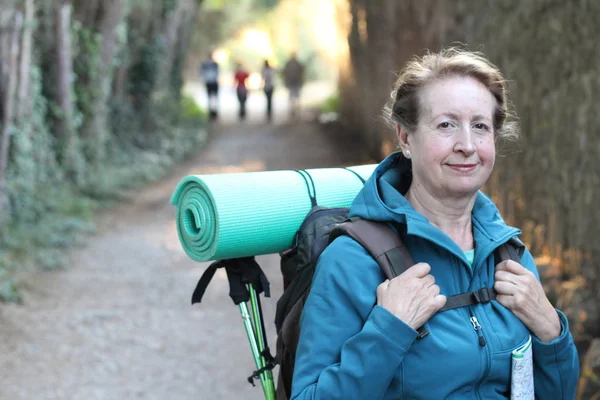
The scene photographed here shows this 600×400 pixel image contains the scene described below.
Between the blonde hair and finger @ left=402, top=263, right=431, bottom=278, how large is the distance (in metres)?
0.44

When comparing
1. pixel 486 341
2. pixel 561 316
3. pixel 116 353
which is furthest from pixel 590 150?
pixel 116 353

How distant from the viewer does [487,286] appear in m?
2.38

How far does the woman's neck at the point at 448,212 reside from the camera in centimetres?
247

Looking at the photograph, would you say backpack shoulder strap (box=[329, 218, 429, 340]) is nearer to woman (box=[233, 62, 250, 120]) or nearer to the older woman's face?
the older woman's face

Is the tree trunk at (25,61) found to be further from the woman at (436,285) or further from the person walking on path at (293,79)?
the person walking on path at (293,79)

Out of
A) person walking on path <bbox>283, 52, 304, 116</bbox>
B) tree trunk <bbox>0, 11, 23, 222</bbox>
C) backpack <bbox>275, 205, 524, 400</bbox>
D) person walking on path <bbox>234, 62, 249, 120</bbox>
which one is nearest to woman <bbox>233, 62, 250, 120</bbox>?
person walking on path <bbox>234, 62, 249, 120</bbox>

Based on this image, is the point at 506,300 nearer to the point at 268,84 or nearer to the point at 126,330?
the point at 126,330

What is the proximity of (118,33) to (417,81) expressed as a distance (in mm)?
12185

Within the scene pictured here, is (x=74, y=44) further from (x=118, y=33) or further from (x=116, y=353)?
(x=116, y=353)

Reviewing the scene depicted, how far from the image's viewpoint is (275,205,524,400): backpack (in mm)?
2289

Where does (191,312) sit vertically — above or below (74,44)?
below

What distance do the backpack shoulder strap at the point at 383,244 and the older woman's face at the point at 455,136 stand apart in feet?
0.75

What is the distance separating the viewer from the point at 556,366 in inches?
97.0

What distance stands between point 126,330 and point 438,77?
17.0 feet
